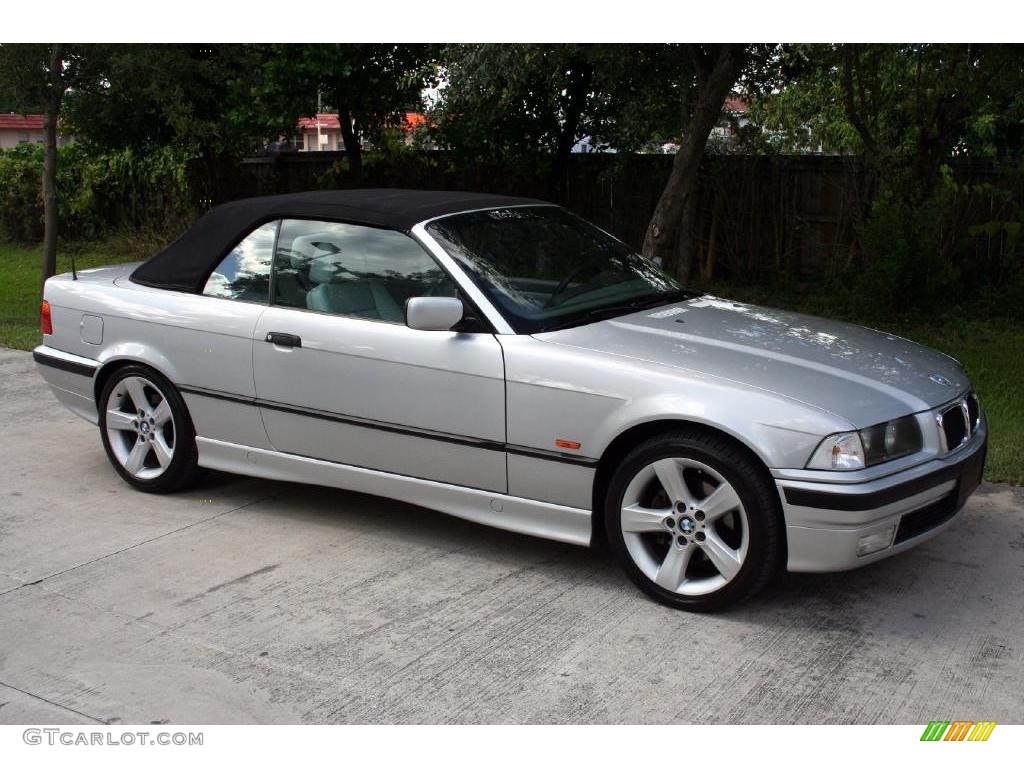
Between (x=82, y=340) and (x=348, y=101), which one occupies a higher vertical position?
(x=348, y=101)

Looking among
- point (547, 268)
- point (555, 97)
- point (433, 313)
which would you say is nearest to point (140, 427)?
point (433, 313)

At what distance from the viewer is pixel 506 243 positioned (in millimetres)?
5434

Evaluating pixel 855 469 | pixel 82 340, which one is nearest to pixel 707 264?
pixel 82 340

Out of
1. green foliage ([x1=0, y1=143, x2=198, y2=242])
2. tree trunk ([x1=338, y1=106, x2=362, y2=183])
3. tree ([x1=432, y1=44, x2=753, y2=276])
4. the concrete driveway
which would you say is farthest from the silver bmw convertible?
green foliage ([x1=0, y1=143, x2=198, y2=242])

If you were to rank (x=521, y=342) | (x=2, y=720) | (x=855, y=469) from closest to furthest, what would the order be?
1. (x=2, y=720)
2. (x=855, y=469)
3. (x=521, y=342)

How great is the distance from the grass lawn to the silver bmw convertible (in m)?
1.75

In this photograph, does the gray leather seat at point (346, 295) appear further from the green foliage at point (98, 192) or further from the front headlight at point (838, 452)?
the green foliage at point (98, 192)

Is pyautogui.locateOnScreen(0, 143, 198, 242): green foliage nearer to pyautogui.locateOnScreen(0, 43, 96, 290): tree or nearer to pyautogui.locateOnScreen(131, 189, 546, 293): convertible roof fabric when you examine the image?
pyautogui.locateOnScreen(0, 43, 96, 290): tree

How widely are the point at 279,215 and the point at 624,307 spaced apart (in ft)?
5.71

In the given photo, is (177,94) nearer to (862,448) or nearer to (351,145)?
(351,145)

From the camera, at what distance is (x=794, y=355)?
189 inches

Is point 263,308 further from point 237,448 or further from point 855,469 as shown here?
point 855,469

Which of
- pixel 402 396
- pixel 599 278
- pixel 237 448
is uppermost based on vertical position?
pixel 599 278

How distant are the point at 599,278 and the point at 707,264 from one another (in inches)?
336
